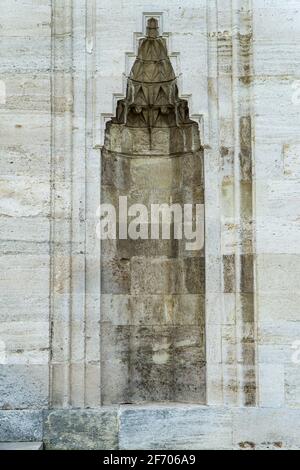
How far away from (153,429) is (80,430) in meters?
0.76

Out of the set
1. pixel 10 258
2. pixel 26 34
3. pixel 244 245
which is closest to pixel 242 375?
pixel 244 245

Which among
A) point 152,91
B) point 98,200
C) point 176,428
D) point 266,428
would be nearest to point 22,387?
point 176,428

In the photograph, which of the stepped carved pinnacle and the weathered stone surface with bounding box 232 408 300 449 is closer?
the weathered stone surface with bounding box 232 408 300 449

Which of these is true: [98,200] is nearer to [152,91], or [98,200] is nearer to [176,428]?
[152,91]

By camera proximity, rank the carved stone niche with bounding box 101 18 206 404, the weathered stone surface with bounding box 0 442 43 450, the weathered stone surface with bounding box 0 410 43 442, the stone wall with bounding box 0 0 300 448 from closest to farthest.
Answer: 1. the weathered stone surface with bounding box 0 442 43 450
2. the weathered stone surface with bounding box 0 410 43 442
3. the stone wall with bounding box 0 0 300 448
4. the carved stone niche with bounding box 101 18 206 404

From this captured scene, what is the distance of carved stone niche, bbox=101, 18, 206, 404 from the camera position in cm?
802

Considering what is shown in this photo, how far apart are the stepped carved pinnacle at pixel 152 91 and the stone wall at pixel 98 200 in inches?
7.4

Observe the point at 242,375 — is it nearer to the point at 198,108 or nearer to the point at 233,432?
the point at 233,432

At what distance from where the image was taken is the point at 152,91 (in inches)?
327

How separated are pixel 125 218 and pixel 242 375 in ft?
7.25

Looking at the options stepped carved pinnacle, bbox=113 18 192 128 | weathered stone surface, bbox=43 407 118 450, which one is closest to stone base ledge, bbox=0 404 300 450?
weathered stone surface, bbox=43 407 118 450

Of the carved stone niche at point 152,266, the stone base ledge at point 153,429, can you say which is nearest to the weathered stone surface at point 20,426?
the stone base ledge at point 153,429

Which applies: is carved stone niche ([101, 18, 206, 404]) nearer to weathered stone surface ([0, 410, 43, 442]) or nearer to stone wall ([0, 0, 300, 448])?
stone wall ([0, 0, 300, 448])

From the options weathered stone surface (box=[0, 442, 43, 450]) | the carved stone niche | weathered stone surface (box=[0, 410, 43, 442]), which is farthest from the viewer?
the carved stone niche
